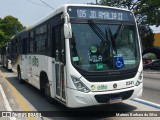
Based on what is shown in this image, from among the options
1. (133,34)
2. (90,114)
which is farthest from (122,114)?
(133,34)

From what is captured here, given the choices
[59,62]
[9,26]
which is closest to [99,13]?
[59,62]

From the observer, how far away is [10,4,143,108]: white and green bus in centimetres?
783

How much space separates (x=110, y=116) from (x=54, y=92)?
1881 millimetres

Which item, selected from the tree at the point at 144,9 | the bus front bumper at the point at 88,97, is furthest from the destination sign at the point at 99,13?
the tree at the point at 144,9

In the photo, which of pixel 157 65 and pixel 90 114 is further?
pixel 157 65

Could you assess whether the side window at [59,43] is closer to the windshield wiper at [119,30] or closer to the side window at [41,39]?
the side window at [41,39]

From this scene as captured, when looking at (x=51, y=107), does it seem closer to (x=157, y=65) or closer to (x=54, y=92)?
(x=54, y=92)

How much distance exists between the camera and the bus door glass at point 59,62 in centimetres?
846

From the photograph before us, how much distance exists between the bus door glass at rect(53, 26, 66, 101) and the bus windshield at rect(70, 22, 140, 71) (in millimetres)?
566

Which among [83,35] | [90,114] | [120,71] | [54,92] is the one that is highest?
[83,35]

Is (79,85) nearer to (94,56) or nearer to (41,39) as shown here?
(94,56)

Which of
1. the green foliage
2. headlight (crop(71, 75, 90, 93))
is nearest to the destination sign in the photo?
headlight (crop(71, 75, 90, 93))

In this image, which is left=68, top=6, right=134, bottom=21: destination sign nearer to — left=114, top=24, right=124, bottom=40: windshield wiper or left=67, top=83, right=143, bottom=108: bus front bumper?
left=114, top=24, right=124, bottom=40: windshield wiper

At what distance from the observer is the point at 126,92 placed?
827cm
